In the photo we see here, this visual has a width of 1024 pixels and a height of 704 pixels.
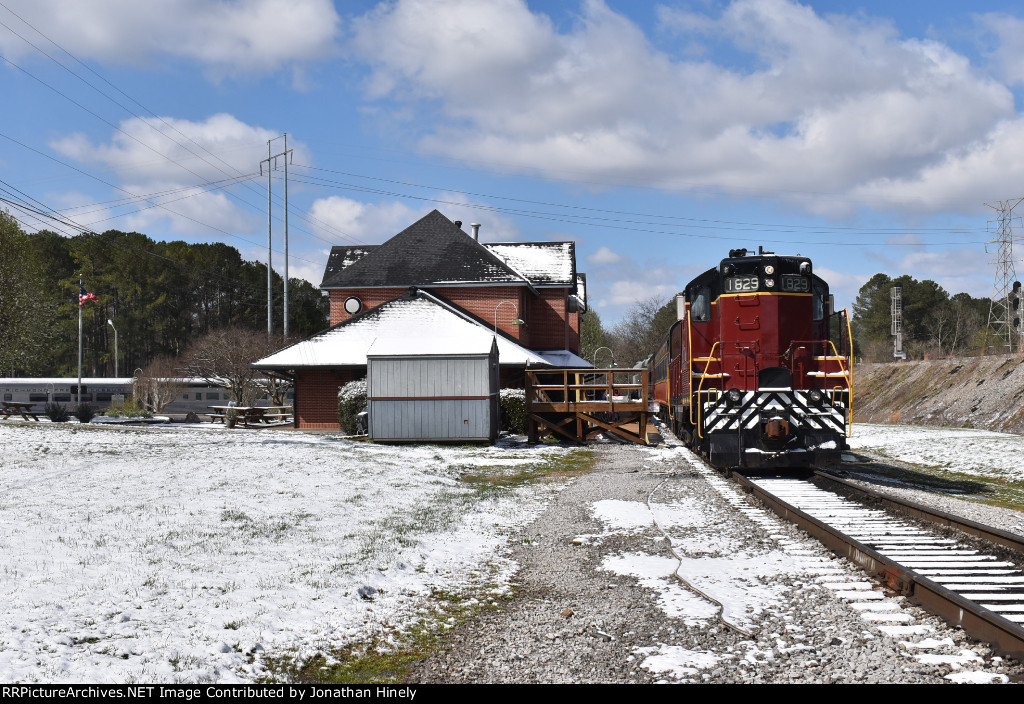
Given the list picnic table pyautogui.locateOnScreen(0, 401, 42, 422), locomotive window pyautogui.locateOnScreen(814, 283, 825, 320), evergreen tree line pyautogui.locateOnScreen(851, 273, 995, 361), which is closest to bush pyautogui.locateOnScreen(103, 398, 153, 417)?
→ picnic table pyautogui.locateOnScreen(0, 401, 42, 422)

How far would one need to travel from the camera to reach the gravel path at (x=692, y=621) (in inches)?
186

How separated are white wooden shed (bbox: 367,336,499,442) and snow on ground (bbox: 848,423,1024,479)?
38.7 feet

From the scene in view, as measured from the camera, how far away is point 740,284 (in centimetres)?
1455

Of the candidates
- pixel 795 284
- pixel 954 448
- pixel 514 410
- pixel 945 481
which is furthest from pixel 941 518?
pixel 514 410

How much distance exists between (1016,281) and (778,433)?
45.8 m

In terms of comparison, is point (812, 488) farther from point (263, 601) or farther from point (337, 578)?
point (263, 601)

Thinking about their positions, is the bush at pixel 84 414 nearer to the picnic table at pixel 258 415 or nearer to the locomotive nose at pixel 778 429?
the picnic table at pixel 258 415

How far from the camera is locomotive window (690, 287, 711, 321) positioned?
15609 millimetres

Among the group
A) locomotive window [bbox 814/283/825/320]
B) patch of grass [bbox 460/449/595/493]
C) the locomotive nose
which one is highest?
locomotive window [bbox 814/283/825/320]

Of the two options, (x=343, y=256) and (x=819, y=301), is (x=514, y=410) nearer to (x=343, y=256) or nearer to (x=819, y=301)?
(x=819, y=301)

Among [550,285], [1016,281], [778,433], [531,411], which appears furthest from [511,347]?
[1016,281]

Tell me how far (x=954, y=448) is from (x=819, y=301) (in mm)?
9332

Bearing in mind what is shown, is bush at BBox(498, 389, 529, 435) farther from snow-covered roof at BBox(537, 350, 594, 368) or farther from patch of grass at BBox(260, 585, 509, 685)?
patch of grass at BBox(260, 585, 509, 685)

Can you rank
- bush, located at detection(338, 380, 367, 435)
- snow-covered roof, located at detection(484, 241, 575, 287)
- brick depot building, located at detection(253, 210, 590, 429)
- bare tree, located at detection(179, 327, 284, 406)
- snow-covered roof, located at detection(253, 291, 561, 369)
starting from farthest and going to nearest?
1. bare tree, located at detection(179, 327, 284, 406)
2. snow-covered roof, located at detection(484, 241, 575, 287)
3. brick depot building, located at detection(253, 210, 590, 429)
4. snow-covered roof, located at detection(253, 291, 561, 369)
5. bush, located at detection(338, 380, 367, 435)
